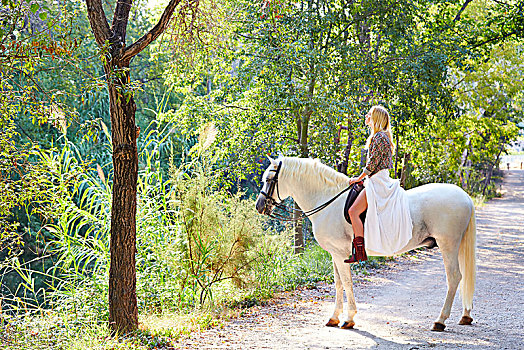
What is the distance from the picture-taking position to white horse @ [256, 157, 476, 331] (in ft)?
18.6

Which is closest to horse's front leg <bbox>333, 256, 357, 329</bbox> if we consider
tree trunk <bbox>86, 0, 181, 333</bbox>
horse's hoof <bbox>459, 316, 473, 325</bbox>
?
horse's hoof <bbox>459, 316, 473, 325</bbox>

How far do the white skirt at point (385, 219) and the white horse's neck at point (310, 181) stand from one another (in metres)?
0.50

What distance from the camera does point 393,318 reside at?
6.29 m

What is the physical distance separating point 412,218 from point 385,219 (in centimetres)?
38

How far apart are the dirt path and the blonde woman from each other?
954mm

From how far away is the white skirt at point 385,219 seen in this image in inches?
218

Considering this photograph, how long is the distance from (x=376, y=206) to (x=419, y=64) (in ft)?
17.3

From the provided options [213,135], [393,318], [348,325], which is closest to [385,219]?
[348,325]

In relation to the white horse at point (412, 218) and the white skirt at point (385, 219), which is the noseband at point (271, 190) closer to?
the white horse at point (412, 218)

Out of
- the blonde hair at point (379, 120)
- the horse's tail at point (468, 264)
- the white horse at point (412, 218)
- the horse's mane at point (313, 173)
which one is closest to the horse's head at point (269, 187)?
the white horse at point (412, 218)

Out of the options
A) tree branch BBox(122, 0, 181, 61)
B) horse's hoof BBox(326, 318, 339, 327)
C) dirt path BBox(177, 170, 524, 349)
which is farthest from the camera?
horse's hoof BBox(326, 318, 339, 327)

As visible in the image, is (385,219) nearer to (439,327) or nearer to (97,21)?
(439,327)

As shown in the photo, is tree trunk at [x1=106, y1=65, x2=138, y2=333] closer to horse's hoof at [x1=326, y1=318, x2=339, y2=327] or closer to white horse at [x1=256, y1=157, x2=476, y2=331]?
white horse at [x1=256, y1=157, x2=476, y2=331]

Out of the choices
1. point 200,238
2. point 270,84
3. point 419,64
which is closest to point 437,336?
point 200,238
